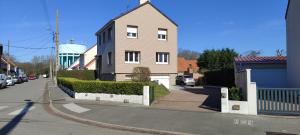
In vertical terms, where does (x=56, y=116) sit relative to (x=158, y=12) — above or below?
below

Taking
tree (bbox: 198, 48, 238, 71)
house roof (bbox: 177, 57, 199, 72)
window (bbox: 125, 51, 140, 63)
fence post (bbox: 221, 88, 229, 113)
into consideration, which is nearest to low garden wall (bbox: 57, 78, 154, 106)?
fence post (bbox: 221, 88, 229, 113)

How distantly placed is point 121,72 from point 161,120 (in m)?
21.0

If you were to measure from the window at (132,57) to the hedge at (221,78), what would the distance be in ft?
33.2

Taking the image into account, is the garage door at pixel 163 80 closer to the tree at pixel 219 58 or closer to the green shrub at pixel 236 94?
the green shrub at pixel 236 94

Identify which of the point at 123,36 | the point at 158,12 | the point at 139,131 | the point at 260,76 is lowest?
the point at 139,131

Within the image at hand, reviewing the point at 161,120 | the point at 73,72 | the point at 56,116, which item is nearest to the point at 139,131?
the point at 161,120

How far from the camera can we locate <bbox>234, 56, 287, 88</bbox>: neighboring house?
27.9 m

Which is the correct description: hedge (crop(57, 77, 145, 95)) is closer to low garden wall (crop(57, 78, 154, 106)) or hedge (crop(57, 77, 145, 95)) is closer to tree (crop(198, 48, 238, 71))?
low garden wall (crop(57, 78, 154, 106))

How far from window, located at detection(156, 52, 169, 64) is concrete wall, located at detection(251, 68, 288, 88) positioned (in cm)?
1048

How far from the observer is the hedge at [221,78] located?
128 ft

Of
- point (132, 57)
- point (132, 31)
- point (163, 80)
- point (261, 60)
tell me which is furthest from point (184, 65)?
point (261, 60)

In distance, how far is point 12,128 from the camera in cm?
1178

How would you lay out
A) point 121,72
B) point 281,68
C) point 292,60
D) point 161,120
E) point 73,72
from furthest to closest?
point 73,72
point 121,72
point 281,68
point 292,60
point 161,120

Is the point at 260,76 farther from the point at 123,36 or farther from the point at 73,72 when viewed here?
the point at 73,72
